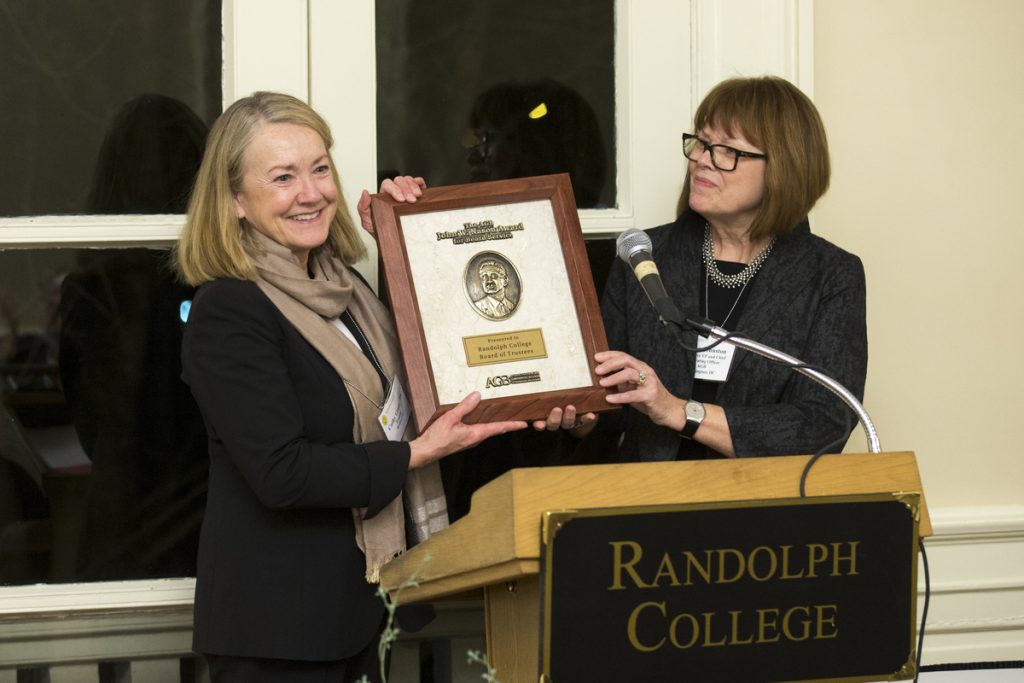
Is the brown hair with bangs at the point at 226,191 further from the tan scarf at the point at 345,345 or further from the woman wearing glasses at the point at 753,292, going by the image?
the woman wearing glasses at the point at 753,292

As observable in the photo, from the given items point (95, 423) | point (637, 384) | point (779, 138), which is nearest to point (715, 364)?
point (637, 384)

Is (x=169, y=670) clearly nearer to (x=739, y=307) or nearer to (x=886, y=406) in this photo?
(x=739, y=307)

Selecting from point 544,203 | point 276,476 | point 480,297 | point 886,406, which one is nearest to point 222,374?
point 276,476

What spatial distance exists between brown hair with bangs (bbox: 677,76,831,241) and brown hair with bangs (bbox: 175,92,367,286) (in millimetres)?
826

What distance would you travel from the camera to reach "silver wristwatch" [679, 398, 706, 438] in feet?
7.37

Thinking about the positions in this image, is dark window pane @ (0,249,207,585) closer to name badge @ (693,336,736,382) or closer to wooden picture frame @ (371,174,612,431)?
wooden picture frame @ (371,174,612,431)

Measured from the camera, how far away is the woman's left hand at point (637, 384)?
2.20 metres

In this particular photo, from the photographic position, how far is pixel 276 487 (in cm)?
196

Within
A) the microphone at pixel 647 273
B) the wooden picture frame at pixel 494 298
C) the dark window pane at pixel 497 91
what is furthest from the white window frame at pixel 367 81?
the microphone at pixel 647 273

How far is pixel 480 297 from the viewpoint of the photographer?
224 cm

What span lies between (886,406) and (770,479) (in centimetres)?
146

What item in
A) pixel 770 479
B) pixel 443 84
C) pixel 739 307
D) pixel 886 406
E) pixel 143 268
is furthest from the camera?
pixel 886 406

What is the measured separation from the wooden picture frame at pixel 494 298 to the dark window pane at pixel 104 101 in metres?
0.72

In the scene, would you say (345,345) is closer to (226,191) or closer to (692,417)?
(226,191)
